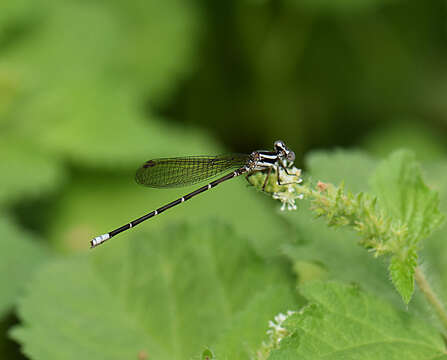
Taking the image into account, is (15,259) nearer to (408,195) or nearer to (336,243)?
(336,243)

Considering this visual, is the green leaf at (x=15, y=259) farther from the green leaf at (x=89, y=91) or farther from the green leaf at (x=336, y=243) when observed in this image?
the green leaf at (x=336, y=243)

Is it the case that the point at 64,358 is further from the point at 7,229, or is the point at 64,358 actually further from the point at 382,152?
the point at 382,152

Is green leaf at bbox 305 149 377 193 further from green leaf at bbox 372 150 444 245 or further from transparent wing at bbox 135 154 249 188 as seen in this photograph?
transparent wing at bbox 135 154 249 188

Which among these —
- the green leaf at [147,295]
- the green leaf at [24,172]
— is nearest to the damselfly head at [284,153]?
the green leaf at [147,295]

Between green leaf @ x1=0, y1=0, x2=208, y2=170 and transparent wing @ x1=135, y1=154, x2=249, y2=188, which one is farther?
green leaf @ x1=0, y1=0, x2=208, y2=170

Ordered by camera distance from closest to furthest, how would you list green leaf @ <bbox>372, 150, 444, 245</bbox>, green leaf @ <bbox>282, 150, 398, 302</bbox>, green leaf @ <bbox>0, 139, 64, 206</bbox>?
green leaf @ <bbox>372, 150, 444, 245</bbox>, green leaf @ <bbox>282, 150, 398, 302</bbox>, green leaf @ <bbox>0, 139, 64, 206</bbox>

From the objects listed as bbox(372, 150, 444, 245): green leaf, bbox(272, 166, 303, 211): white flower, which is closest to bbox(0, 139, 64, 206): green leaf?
bbox(272, 166, 303, 211): white flower

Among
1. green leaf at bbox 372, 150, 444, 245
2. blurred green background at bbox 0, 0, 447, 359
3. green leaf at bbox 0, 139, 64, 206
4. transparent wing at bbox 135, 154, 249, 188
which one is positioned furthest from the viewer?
blurred green background at bbox 0, 0, 447, 359
